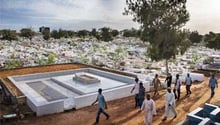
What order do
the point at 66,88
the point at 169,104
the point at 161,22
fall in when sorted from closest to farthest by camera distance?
1. the point at 169,104
2. the point at 66,88
3. the point at 161,22

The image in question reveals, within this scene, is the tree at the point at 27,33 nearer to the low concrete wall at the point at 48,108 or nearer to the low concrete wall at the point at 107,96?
the low concrete wall at the point at 107,96

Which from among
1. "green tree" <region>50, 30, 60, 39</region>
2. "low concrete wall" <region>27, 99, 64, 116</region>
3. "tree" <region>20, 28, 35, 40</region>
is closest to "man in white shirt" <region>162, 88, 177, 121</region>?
"low concrete wall" <region>27, 99, 64, 116</region>

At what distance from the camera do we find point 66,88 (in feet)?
43.3

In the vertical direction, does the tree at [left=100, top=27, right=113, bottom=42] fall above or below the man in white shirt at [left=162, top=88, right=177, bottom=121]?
above

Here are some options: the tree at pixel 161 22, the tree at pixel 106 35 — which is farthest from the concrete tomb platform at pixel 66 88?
the tree at pixel 106 35

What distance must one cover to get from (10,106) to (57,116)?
231 cm

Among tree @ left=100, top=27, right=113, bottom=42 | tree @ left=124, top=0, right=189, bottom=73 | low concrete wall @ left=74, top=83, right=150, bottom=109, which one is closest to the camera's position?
low concrete wall @ left=74, top=83, right=150, bottom=109

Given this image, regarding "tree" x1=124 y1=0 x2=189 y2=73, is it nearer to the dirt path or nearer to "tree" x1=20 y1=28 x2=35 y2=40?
the dirt path

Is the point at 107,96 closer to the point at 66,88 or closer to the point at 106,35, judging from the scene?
the point at 66,88

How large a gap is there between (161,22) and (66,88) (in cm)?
689

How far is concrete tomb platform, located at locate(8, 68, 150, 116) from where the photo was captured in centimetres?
985

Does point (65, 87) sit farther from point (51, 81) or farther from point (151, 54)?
point (151, 54)

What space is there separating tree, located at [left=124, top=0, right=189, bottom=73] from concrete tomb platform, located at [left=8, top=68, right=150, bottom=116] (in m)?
2.97

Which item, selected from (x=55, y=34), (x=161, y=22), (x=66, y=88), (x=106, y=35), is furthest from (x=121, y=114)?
(x=55, y=34)
